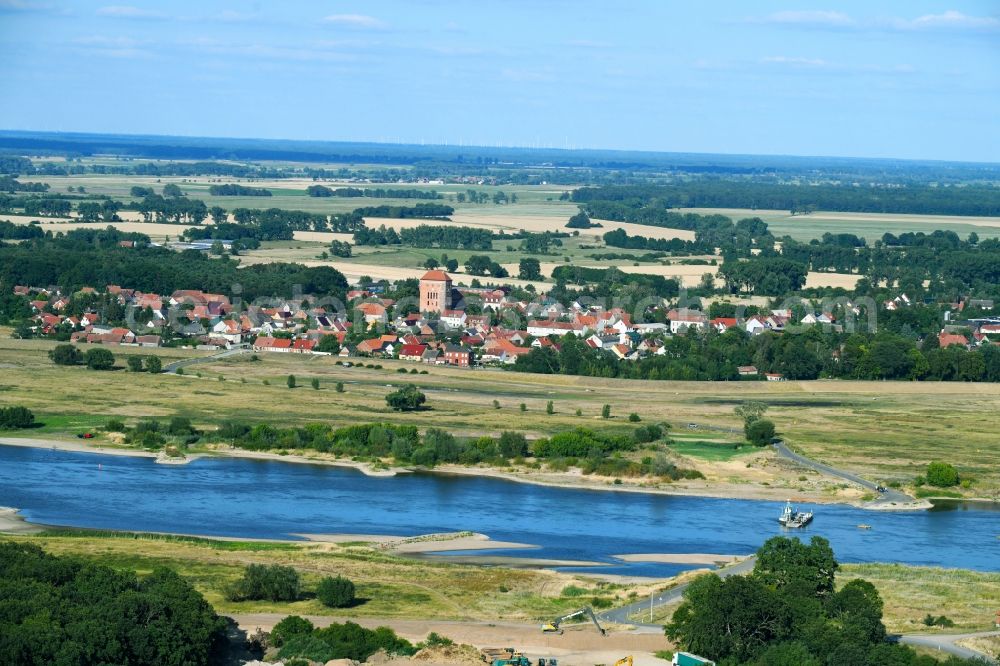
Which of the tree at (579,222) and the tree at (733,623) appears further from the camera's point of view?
the tree at (579,222)

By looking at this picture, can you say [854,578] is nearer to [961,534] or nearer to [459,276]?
[961,534]

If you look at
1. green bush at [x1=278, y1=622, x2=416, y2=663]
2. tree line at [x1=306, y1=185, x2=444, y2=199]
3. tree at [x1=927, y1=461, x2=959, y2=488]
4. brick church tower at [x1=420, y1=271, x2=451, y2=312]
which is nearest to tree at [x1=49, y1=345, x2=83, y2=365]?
brick church tower at [x1=420, y1=271, x2=451, y2=312]

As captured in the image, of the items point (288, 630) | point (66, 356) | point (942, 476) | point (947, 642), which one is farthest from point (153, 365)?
point (947, 642)

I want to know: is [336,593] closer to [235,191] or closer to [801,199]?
[235,191]

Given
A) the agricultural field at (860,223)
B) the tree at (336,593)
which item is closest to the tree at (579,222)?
the agricultural field at (860,223)

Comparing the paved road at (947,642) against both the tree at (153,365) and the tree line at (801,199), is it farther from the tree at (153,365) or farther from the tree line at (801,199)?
the tree line at (801,199)

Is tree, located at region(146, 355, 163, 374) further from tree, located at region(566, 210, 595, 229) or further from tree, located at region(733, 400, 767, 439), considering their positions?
tree, located at region(566, 210, 595, 229)
